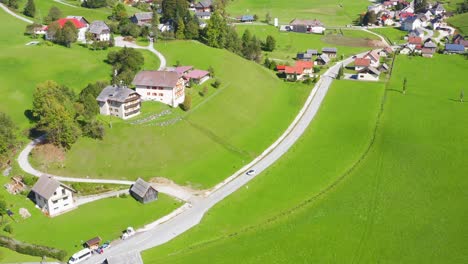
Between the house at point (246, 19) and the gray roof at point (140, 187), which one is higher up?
the gray roof at point (140, 187)

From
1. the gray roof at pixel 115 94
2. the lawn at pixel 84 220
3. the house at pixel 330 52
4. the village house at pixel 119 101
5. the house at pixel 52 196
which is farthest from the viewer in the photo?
the house at pixel 330 52

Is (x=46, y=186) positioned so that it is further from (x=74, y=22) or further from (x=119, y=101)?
(x=74, y=22)

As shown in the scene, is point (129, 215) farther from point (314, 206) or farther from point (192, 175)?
point (314, 206)

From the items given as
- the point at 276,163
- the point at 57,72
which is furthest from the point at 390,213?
the point at 57,72

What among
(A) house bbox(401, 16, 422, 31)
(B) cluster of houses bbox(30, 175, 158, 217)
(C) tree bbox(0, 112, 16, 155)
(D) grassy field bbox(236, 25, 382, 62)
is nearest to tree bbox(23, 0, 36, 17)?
(D) grassy field bbox(236, 25, 382, 62)

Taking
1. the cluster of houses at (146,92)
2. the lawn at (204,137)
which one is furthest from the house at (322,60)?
the cluster of houses at (146,92)

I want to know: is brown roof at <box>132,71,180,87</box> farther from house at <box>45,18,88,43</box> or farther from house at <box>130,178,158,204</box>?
house at <box>45,18,88,43</box>

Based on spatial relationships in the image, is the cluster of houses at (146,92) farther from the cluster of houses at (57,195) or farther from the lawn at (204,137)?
the cluster of houses at (57,195)
